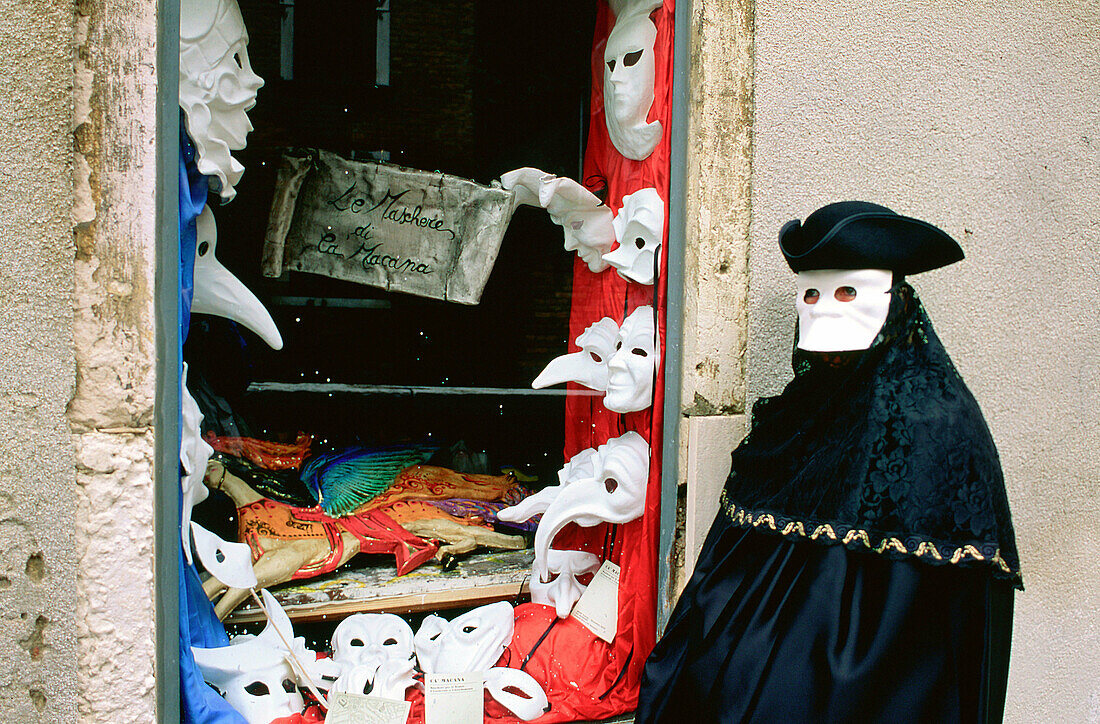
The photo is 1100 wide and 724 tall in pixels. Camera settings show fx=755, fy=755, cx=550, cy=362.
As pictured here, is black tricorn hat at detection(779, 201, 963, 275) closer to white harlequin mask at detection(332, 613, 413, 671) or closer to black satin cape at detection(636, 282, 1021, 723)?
black satin cape at detection(636, 282, 1021, 723)

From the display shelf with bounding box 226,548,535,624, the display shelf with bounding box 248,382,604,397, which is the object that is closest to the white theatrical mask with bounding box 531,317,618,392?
the display shelf with bounding box 226,548,535,624

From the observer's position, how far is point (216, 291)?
2262mm

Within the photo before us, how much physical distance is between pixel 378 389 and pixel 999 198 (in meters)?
3.58

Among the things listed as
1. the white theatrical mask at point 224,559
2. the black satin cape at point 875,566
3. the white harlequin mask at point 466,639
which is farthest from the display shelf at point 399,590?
the black satin cape at point 875,566

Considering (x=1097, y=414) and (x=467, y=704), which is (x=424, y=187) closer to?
(x=467, y=704)

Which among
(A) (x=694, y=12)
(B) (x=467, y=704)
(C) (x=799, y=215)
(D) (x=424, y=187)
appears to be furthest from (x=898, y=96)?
(B) (x=467, y=704)

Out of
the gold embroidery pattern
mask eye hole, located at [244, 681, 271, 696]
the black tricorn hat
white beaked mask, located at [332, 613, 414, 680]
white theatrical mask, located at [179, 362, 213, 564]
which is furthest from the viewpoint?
white beaked mask, located at [332, 613, 414, 680]

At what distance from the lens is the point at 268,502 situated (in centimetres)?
305

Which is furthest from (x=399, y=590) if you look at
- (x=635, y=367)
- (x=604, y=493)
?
(x=635, y=367)

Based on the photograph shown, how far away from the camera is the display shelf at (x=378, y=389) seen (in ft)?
13.6

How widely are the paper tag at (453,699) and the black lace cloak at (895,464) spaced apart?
1.05 m

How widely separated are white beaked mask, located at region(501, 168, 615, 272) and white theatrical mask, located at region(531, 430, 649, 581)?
27.2 inches

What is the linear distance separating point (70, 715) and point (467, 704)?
104cm

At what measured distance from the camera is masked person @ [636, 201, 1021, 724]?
5.05 ft
